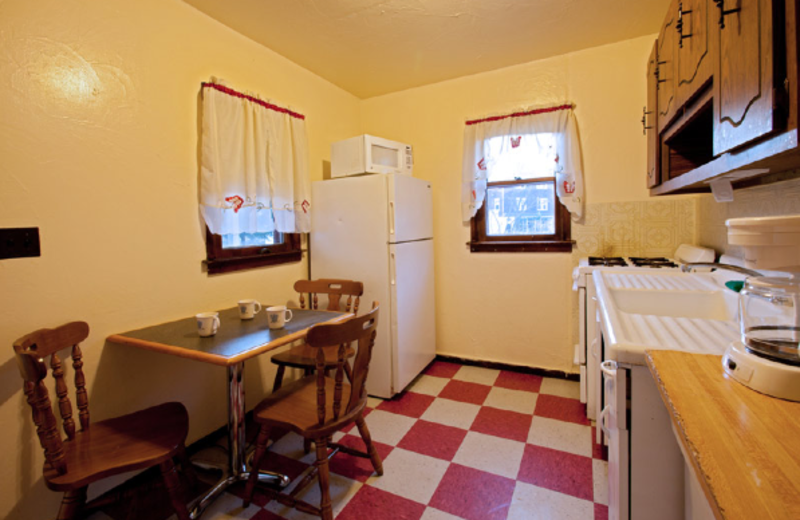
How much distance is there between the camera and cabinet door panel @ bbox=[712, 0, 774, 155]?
724 millimetres

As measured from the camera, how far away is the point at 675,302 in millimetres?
1480

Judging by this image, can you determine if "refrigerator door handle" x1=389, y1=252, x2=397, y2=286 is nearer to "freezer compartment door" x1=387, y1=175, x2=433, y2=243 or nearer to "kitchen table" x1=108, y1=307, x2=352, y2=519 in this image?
"freezer compartment door" x1=387, y1=175, x2=433, y2=243

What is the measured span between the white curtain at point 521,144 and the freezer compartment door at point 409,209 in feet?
1.03

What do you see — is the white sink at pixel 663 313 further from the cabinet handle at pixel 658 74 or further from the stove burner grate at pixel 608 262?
the cabinet handle at pixel 658 74

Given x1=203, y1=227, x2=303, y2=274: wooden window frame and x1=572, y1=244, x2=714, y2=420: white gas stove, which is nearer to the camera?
x1=572, y1=244, x2=714, y2=420: white gas stove

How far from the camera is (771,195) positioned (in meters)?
1.41

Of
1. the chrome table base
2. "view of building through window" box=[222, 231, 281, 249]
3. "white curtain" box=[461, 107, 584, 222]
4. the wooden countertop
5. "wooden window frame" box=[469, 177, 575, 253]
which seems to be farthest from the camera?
"wooden window frame" box=[469, 177, 575, 253]

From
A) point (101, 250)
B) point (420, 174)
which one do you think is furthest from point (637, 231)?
point (101, 250)

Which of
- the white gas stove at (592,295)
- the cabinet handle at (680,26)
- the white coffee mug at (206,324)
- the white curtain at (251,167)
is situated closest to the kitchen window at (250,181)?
the white curtain at (251,167)

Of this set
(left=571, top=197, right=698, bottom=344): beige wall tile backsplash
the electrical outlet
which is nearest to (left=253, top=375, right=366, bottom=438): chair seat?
the electrical outlet

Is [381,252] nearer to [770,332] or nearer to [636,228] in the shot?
[636,228]

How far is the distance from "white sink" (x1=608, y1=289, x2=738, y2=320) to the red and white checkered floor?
33.4 inches

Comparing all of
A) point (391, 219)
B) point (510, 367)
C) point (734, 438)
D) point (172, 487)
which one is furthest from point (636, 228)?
point (172, 487)

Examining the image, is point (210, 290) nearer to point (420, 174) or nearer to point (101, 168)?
point (101, 168)
